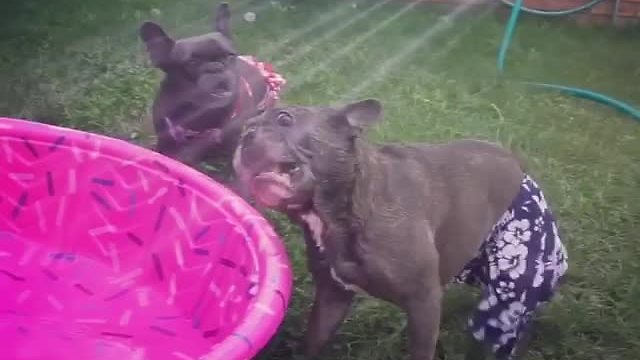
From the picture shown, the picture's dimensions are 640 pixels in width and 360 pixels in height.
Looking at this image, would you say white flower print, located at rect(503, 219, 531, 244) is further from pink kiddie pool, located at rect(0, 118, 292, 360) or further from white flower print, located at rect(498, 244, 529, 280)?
pink kiddie pool, located at rect(0, 118, 292, 360)

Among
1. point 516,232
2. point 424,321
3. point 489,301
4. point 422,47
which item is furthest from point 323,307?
point 422,47

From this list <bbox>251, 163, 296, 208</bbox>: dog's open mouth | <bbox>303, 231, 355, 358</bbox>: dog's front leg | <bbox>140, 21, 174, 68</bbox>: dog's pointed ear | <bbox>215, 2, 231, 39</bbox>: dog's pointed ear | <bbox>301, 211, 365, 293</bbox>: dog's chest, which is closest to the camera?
<bbox>251, 163, 296, 208</bbox>: dog's open mouth

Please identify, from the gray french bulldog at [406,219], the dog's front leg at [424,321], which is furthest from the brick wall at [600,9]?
the dog's front leg at [424,321]

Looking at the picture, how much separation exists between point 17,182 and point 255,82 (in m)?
1.14

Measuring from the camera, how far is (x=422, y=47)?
6375mm

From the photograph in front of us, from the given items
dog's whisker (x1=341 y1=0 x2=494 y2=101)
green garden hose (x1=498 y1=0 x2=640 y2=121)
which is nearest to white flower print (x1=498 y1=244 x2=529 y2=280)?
dog's whisker (x1=341 y1=0 x2=494 y2=101)

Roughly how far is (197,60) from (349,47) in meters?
2.89

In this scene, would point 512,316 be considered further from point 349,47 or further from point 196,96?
point 349,47

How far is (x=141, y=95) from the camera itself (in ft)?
15.9

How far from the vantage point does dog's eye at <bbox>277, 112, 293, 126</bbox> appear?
7.42ft

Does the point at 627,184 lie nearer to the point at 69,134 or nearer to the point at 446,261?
the point at 446,261

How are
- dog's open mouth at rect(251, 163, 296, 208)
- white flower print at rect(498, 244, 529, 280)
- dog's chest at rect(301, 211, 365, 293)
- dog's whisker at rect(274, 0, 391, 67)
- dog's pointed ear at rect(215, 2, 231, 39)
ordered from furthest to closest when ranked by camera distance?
dog's whisker at rect(274, 0, 391, 67) < dog's pointed ear at rect(215, 2, 231, 39) < white flower print at rect(498, 244, 529, 280) < dog's chest at rect(301, 211, 365, 293) < dog's open mouth at rect(251, 163, 296, 208)

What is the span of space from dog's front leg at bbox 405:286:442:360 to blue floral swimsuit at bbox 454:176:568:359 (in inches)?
13.4

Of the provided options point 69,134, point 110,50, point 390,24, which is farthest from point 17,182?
point 390,24
